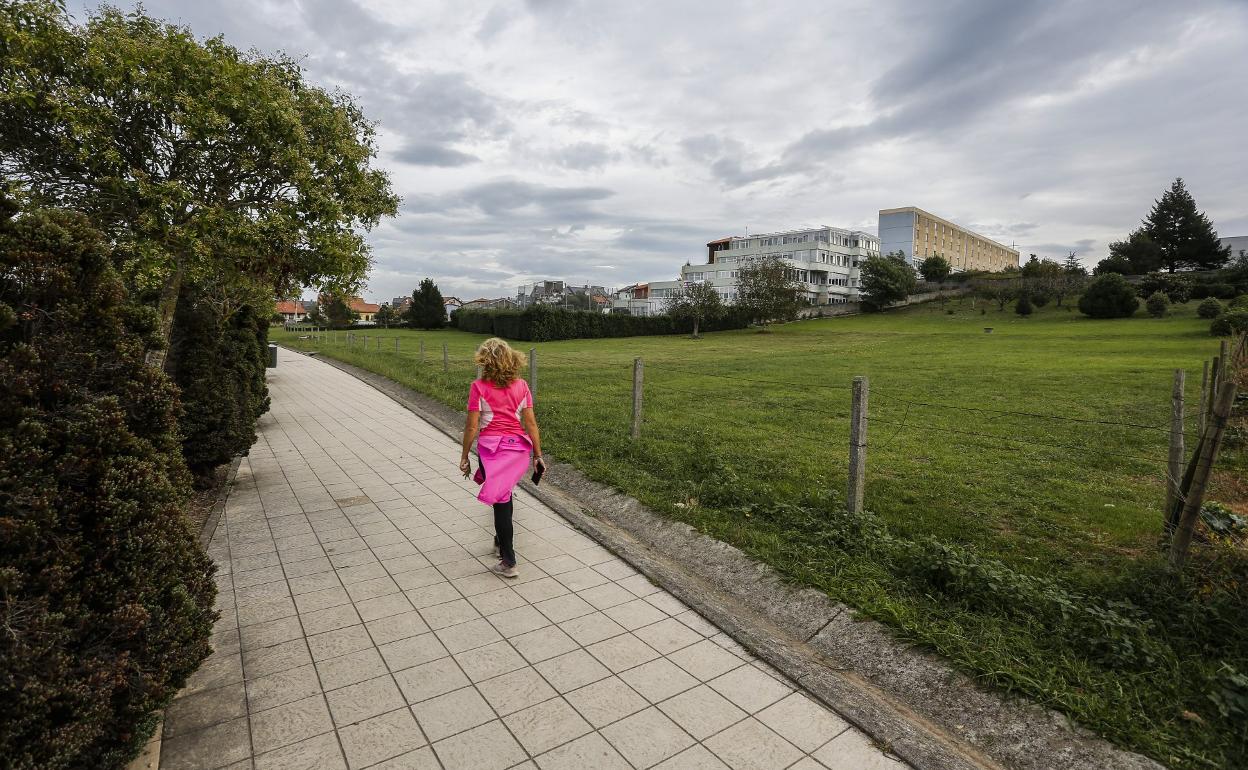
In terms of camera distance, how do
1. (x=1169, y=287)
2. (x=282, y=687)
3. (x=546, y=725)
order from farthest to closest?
(x=1169, y=287) → (x=282, y=687) → (x=546, y=725)

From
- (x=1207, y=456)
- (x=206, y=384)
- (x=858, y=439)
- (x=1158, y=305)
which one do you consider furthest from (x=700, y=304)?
(x=1207, y=456)

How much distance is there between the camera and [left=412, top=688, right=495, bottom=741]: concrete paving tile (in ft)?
9.32

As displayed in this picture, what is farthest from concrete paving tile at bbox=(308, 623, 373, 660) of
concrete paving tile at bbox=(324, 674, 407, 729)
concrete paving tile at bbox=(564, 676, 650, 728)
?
concrete paving tile at bbox=(564, 676, 650, 728)

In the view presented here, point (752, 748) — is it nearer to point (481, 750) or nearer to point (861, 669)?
point (861, 669)

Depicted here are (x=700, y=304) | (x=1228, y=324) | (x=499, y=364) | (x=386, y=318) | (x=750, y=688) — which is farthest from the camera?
(x=386, y=318)

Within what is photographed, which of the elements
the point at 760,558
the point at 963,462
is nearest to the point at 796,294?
the point at 963,462

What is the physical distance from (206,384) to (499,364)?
4.08 metres

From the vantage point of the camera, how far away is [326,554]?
493 centimetres

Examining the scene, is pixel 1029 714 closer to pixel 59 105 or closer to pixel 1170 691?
pixel 1170 691

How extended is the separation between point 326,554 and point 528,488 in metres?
2.32

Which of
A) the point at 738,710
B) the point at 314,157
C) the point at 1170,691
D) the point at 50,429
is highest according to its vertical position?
the point at 314,157

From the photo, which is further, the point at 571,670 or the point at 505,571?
the point at 505,571

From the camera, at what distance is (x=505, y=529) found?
14.9ft

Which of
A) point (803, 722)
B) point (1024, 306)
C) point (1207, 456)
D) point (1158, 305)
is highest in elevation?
point (1024, 306)
